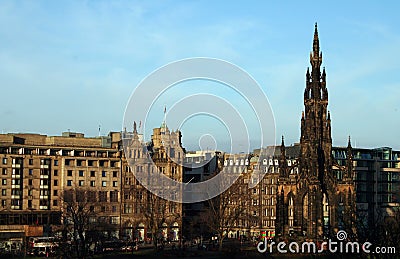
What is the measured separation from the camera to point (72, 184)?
484 feet

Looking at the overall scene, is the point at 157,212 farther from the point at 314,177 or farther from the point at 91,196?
the point at 314,177

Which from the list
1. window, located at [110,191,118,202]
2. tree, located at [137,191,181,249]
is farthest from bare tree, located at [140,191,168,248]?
window, located at [110,191,118,202]

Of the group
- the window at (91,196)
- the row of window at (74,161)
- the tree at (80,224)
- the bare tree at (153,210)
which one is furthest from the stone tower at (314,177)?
the row of window at (74,161)

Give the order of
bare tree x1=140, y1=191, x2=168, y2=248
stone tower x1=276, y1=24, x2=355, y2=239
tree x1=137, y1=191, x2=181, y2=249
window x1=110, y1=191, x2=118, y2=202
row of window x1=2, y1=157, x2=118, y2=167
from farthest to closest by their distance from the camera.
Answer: window x1=110, y1=191, x2=118, y2=202 → row of window x1=2, y1=157, x2=118, y2=167 → tree x1=137, y1=191, x2=181, y2=249 → bare tree x1=140, y1=191, x2=168, y2=248 → stone tower x1=276, y1=24, x2=355, y2=239

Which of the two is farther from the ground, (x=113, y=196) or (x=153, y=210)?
(x=113, y=196)

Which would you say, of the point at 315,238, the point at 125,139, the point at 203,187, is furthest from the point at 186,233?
the point at 315,238

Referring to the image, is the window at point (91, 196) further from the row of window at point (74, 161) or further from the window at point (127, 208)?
the window at point (127, 208)

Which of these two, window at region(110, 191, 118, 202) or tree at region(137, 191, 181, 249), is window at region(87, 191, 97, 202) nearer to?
window at region(110, 191, 118, 202)

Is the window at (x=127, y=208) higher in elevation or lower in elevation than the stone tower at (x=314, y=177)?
lower

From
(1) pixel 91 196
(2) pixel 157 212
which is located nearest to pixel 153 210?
(2) pixel 157 212

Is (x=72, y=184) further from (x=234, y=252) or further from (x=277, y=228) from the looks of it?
(x=234, y=252)

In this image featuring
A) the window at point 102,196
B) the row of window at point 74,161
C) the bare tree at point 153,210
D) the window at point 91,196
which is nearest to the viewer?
the bare tree at point 153,210

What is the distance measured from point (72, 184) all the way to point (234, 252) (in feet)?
179

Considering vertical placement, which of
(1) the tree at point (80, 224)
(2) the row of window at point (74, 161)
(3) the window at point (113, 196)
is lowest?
(1) the tree at point (80, 224)
